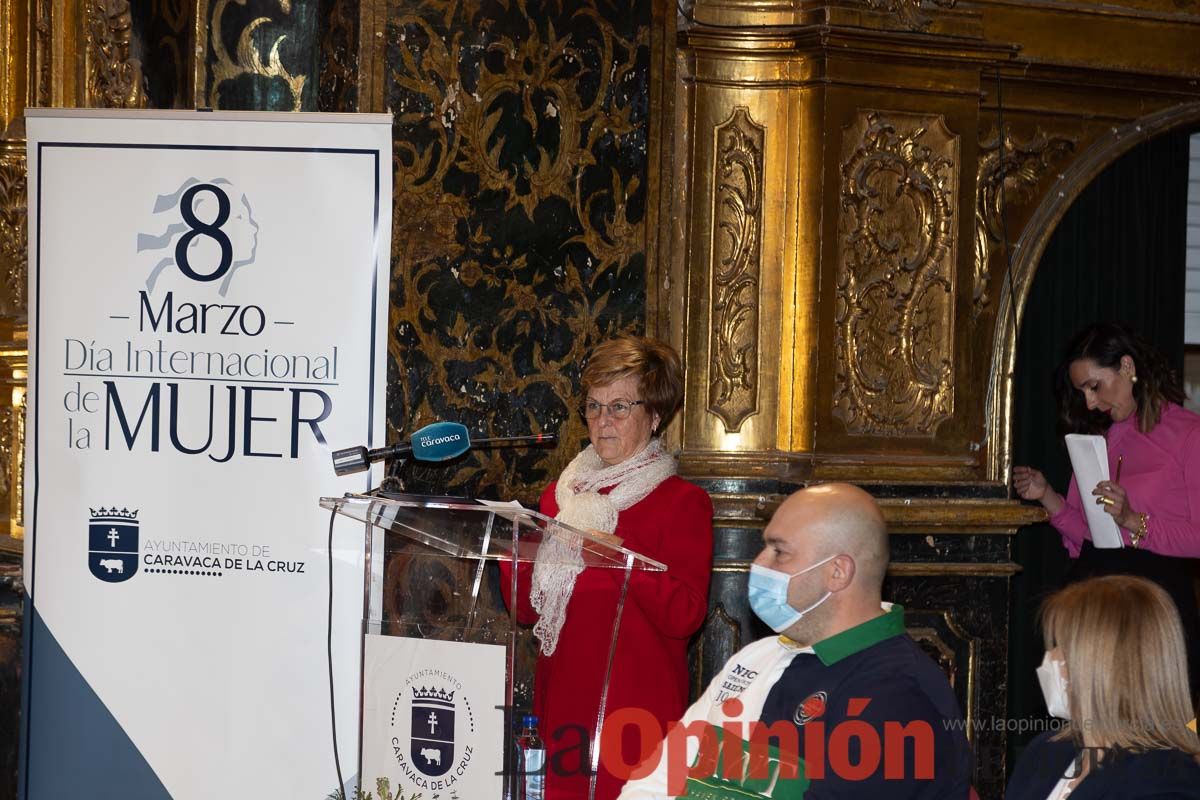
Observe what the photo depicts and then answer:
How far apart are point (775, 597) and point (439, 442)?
97cm

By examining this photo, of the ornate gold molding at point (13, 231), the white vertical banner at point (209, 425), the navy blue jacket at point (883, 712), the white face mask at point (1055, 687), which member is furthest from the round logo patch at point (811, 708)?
the ornate gold molding at point (13, 231)

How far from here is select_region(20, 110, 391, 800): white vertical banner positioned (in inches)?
149

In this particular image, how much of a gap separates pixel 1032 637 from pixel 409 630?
3.38 metres

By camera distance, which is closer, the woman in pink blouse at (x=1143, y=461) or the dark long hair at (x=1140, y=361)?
the woman in pink blouse at (x=1143, y=461)

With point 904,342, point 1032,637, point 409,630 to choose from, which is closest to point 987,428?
point 904,342

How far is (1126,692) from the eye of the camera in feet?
7.63

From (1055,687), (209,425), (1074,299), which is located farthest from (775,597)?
(1074,299)

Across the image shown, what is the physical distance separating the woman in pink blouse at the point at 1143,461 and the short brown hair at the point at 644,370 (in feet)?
Result: 5.28

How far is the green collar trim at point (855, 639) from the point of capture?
8.55ft

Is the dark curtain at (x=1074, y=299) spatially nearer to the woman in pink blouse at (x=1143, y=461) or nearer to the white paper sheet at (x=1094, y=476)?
the woman in pink blouse at (x=1143, y=461)

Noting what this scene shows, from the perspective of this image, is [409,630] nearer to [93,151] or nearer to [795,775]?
[795,775]

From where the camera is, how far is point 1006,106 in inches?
200

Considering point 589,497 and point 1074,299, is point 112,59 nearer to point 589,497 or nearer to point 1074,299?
point 589,497

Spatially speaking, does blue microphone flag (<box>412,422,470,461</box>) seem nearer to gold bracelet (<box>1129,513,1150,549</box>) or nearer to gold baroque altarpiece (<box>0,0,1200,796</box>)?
gold baroque altarpiece (<box>0,0,1200,796</box>)
